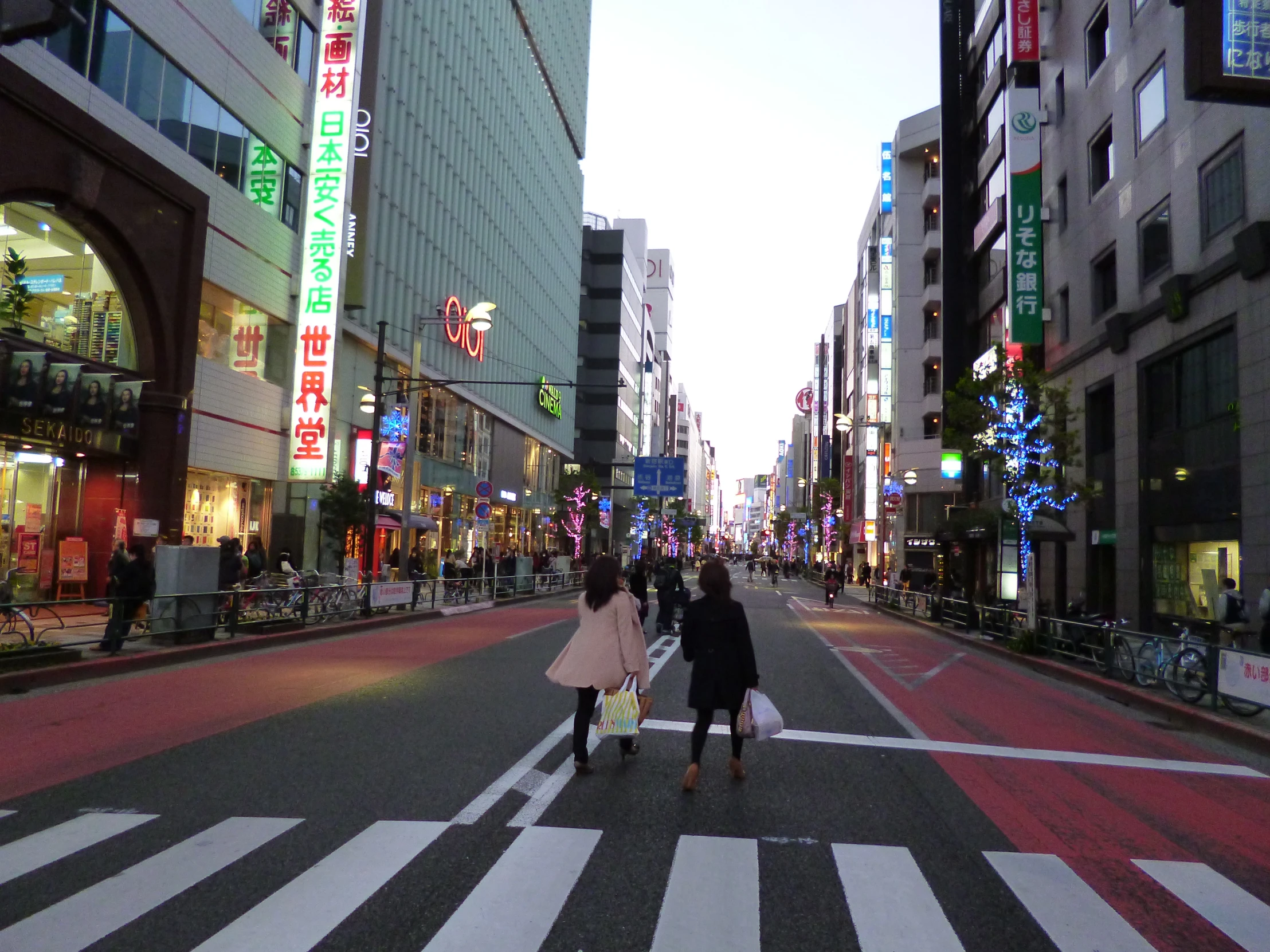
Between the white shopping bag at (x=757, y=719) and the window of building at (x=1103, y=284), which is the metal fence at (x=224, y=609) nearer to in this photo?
the white shopping bag at (x=757, y=719)

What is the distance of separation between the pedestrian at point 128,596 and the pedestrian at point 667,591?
33.7 ft

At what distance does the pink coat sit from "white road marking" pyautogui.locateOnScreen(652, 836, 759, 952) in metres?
1.79

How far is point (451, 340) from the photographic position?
1794 inches

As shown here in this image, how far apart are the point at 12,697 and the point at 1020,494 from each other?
20.3m

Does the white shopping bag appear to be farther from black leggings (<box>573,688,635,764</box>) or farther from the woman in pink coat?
black leggings (<box>573,688,635,764</box>)

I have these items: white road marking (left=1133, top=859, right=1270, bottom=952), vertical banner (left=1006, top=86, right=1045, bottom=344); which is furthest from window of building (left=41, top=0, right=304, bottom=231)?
white road marking (left=1133, top=859, right=1270, bottom=952)

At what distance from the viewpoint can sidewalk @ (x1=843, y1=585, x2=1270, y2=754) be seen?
36.0ft

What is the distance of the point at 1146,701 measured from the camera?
1347 centimetres

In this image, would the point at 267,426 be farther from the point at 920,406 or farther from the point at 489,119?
the point at 920,406

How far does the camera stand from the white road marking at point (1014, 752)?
30.7 feet

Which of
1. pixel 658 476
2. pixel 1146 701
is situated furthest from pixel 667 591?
pixel 658 476

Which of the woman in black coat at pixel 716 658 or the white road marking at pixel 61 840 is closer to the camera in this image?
the white road marking at pixel 61 840

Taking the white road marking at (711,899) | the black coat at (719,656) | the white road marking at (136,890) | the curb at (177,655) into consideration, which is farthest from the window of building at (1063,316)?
the white road marking at (136,890)

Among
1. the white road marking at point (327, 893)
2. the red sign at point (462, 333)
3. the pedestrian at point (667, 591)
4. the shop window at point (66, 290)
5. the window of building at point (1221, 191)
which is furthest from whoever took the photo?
the red sign at point (462, 333)
